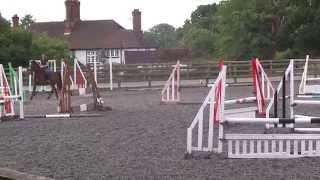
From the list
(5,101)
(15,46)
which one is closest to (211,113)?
(5,101)

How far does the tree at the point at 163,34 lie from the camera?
152 m

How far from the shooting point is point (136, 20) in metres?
91.5

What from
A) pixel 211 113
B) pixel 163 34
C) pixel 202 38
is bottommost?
pixel 211 113

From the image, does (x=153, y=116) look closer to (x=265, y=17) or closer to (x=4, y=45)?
(x=4, y=45)

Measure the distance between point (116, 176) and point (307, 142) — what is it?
3.02 metres

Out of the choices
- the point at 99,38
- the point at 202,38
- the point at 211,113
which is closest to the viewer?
the point at 211,113

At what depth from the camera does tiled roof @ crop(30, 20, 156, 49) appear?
93.9 metres

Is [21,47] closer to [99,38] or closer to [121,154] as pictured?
[121,154]

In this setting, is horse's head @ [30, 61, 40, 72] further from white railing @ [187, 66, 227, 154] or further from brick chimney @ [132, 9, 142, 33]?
brick chimney @ [132, 9, 142, 33]

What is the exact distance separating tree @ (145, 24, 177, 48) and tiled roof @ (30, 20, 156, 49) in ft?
168

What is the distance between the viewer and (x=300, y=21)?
60.4 m

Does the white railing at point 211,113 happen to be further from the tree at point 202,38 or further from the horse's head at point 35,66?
the tree at point 202,38

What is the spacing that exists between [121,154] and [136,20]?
8239 centimetres

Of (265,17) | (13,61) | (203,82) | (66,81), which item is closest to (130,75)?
(203,82)
